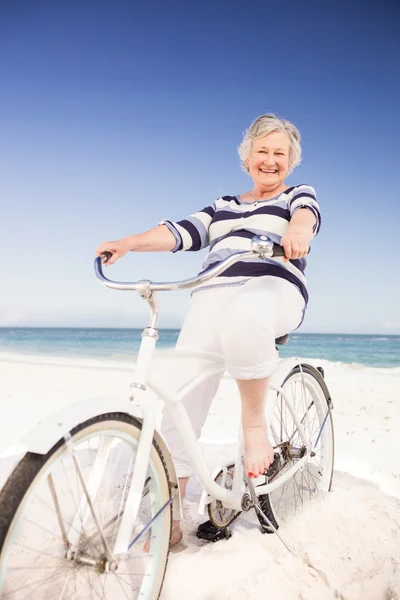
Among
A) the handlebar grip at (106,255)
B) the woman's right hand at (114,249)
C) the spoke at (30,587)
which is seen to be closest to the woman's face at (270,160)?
the woman's right hand at (114,249)

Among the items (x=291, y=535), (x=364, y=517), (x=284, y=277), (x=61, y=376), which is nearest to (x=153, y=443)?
(x=284, y=277)

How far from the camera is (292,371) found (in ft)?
9.80

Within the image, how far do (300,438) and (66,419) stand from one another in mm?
1831

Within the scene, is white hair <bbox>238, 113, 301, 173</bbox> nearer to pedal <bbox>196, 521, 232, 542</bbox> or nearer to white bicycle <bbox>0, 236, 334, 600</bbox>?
white bicycle <bbox>0, 236, 334, 600</bbox>

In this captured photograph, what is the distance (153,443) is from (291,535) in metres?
1.26

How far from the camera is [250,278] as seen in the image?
2344 mm

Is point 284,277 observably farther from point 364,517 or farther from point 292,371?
point 364,517

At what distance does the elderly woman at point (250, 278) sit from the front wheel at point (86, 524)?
0.49 m

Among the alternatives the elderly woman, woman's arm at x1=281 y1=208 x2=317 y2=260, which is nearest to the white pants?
the elderly woman

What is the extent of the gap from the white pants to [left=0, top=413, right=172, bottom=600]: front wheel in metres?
0.47

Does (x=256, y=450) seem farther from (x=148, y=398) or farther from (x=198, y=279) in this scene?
(x=198, y=279)

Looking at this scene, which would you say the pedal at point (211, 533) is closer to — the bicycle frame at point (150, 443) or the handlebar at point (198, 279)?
the bicycle frame at point (150, 443)

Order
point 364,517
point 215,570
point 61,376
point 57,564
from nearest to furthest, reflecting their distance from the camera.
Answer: point 57,564 < point 215,570 < point 364,517 < point 61,376

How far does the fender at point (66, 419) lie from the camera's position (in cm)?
141
